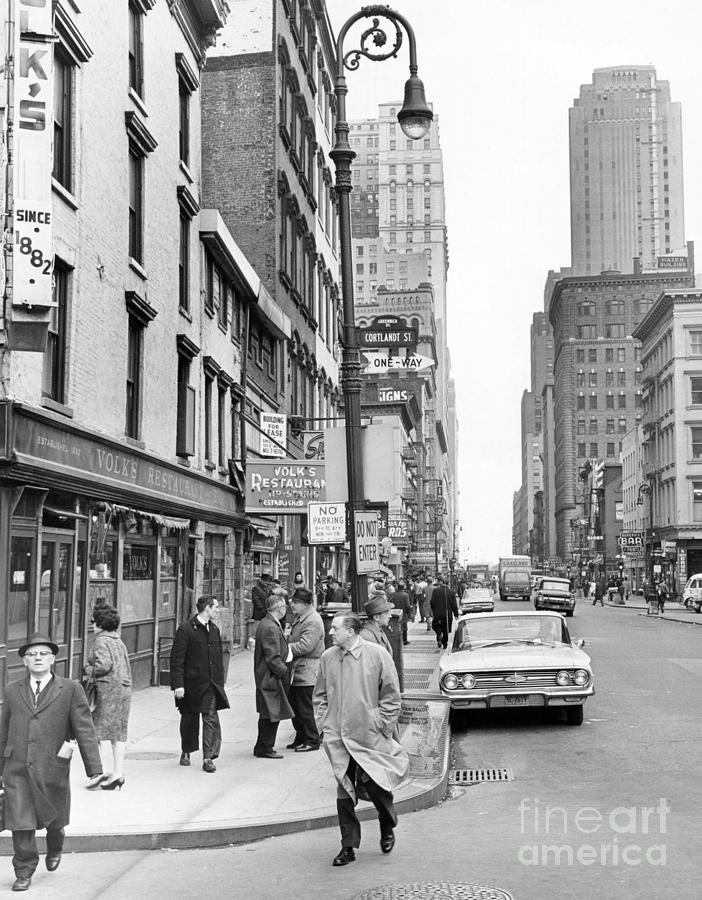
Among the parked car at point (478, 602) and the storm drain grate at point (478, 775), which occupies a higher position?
the parked car at point (478, 602)

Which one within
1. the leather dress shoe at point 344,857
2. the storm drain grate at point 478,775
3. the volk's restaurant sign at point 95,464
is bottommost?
the storm drain grate at point 478,775

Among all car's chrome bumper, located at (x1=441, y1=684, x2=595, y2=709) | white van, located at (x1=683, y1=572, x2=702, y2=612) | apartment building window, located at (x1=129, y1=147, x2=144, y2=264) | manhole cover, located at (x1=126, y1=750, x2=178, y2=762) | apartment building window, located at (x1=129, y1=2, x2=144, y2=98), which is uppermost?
apartment building window, located at (x1=129, y1=2, x2=144, y2=98)

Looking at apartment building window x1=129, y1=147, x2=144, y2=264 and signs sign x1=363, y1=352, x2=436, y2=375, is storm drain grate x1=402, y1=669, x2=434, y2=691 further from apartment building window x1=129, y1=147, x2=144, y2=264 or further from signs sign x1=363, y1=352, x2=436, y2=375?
apartment building window x1=129, y1=147, x2=144, y2=264

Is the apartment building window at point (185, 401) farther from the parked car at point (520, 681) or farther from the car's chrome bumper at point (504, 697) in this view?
the car's chrome bumper at point (504, 697)

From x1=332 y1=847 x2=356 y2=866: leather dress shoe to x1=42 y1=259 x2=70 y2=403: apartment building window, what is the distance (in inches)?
341

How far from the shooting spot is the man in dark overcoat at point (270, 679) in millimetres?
11883

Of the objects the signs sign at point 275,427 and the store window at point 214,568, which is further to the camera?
the signs sign at point 275,427

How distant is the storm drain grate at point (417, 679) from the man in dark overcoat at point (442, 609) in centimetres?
590

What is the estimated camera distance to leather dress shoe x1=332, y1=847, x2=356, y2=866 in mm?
7555

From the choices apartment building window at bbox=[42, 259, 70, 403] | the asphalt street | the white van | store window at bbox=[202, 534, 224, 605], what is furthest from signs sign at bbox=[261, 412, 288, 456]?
the white van

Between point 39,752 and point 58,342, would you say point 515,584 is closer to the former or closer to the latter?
point 58,342

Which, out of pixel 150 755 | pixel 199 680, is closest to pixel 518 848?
pixel 199 680

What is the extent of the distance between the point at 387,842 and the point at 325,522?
283 inches

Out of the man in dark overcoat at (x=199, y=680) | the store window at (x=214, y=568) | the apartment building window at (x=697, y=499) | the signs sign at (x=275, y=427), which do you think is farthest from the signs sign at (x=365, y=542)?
the apartment building window at (x=697, y=499)
